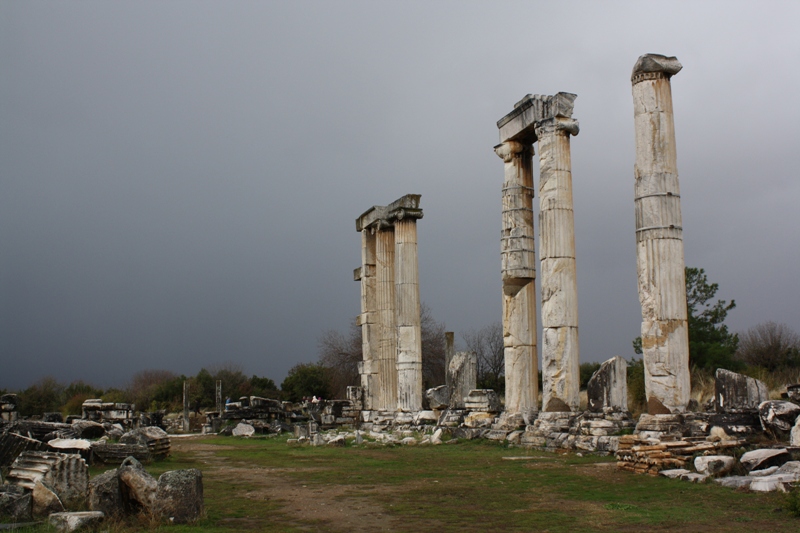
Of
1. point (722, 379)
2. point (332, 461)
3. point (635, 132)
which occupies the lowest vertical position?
point (332, 461)

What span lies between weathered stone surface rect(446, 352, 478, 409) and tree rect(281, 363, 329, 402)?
84.2 ft

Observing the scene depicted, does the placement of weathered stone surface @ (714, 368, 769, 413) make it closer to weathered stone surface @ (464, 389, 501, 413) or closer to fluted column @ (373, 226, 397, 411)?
weathered stone surface @ (464, 389, 501, 413)

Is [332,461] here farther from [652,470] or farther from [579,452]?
[652,470]

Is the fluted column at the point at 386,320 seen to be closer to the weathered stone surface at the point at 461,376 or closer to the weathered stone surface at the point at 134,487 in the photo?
the weathered stone surface at the point at 461,376

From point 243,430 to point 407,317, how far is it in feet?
27.0

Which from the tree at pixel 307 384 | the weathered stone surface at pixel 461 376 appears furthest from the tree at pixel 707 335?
the tree at pixel 307 384

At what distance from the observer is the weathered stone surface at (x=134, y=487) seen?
28.8 ft

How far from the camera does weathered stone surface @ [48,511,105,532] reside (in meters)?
7.71

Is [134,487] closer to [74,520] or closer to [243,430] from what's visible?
[74,520]

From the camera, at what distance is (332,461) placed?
16875 millimetres

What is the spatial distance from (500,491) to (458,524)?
2728 mm

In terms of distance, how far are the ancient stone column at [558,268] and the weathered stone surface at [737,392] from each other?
3.82 metres

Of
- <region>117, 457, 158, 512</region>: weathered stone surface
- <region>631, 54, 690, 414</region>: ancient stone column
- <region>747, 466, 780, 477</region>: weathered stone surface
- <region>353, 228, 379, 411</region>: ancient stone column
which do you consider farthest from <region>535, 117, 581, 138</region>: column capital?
<region>117, 457, 158, 512</region>: weathered stone surface

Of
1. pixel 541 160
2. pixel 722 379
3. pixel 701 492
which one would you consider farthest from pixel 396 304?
pixel 701 492
